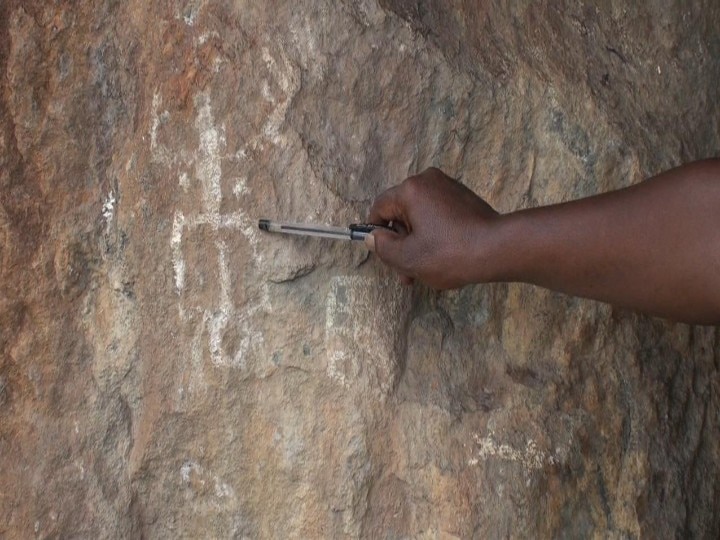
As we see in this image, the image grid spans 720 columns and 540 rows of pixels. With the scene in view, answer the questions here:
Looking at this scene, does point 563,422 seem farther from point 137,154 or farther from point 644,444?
point 137,154

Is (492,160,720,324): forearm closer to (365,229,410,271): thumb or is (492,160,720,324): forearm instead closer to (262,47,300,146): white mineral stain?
(365,229,410,271): thumb

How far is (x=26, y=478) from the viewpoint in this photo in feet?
4.57

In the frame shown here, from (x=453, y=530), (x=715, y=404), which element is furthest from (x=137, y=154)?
(x=715, y=404)

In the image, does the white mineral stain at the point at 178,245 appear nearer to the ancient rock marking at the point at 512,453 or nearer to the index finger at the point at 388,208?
the index finger at the point at 388,208

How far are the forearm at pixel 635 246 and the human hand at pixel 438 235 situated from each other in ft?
0.09

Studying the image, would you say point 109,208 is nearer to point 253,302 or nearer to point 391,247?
point 253,302

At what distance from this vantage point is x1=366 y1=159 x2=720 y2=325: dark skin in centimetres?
112

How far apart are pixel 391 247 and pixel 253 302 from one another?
222mm

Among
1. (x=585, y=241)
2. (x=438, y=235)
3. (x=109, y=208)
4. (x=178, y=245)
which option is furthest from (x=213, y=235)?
(x=585, y=241)

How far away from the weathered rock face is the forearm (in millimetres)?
239

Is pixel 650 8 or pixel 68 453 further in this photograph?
pixel 650 8

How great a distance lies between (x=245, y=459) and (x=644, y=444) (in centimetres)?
60

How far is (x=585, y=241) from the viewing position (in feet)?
3.84

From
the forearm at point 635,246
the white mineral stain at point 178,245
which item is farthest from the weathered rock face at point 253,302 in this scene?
the forearm at point 635,246
